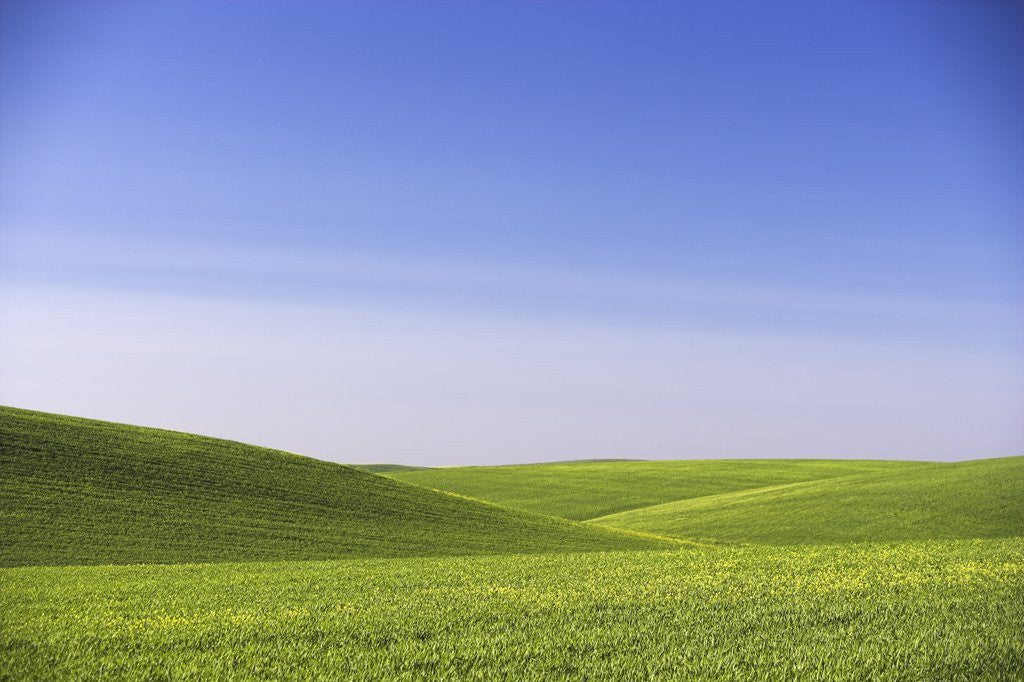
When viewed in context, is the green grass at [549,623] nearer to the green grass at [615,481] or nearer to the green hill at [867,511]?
the green hill at [867,511]

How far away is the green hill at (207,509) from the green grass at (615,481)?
18563mm

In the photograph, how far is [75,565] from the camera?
25078mm

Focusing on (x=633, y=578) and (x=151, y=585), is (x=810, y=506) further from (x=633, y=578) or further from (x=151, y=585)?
(x=151, y=585)

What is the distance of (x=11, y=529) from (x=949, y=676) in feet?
98.5

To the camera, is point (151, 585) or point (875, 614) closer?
point (875, 614)

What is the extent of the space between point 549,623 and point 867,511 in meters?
40.2

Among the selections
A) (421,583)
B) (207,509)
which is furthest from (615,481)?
(421,583)

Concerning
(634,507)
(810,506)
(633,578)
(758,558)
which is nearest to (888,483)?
(810,506)

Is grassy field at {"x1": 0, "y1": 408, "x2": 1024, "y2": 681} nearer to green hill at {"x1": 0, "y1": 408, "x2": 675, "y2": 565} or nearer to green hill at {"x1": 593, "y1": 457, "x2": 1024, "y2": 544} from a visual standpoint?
green hill at {"x1": 0, "y1": 408, "x2": 675, "y2": 565}

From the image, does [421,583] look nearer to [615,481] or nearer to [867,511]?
[867,511]

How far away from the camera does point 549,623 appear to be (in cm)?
1237

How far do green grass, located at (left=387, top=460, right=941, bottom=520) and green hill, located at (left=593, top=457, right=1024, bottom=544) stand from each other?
19.4 ft

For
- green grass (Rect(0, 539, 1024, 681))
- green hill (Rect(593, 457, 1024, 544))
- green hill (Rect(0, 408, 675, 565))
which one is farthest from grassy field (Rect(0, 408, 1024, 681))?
green hill (Rect(593, 457, 1024, 544))

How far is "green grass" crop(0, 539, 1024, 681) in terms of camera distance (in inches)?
388
